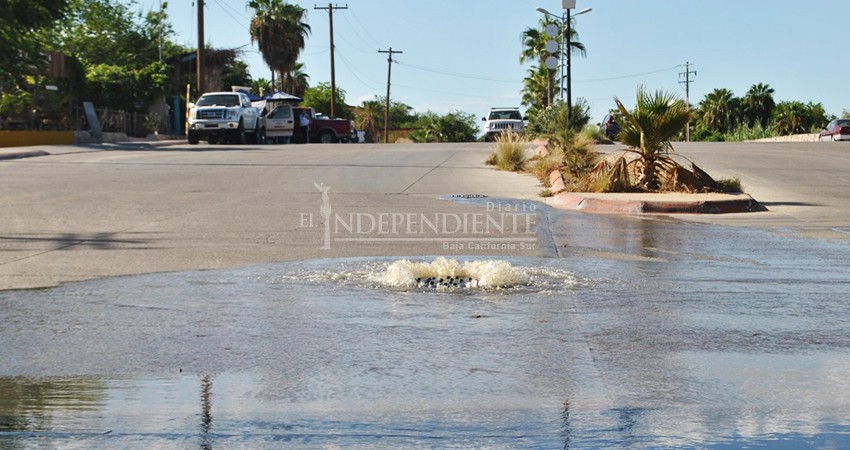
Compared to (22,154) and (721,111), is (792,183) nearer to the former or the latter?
(22,154)

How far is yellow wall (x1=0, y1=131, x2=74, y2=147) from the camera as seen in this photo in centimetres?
3647

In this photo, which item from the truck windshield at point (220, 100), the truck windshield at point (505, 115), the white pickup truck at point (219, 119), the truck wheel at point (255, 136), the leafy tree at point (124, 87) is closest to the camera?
the white pickup truck at point (219, 119)

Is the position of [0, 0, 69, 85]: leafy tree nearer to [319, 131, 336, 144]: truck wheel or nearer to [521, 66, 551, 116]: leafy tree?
[319, 131, 336, 144]: truck wheel

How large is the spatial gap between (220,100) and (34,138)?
8.01 meters

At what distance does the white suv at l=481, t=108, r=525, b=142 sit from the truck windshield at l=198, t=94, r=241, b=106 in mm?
11372

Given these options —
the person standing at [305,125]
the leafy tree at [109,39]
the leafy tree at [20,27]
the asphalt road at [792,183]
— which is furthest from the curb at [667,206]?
the leafy tree at [109,39]

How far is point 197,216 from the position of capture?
1449 centimetres

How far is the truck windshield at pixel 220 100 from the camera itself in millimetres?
43362

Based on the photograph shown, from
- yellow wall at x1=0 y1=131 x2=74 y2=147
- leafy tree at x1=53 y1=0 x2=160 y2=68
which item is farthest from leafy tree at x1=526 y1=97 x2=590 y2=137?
leafy tree at x1=53 y1=0 x2=160 y2=68

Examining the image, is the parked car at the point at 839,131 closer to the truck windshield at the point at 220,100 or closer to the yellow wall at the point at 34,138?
the truck windshield at the point at 220,100

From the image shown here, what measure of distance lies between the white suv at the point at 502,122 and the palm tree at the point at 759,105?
5095 cm

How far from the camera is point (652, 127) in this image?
17.9 meters

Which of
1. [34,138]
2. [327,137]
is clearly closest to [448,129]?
[327,137]

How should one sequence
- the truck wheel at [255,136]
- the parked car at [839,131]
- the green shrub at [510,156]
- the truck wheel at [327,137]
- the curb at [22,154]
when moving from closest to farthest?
the green shrub at [510,156]
the curb at [22,154]
the truck wheel at [255,136]
the truck wheel at [327,137]
the parked car at [839,131]
